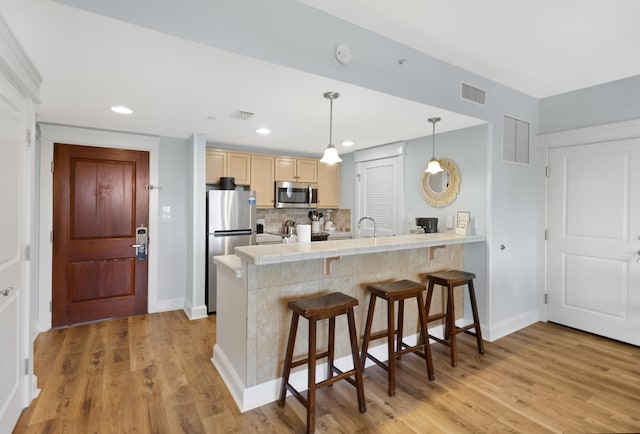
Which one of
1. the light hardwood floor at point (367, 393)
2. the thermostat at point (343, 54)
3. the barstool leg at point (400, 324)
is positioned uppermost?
the thermostat at point (343, 54)

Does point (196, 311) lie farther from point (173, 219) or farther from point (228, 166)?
point (228, 166)

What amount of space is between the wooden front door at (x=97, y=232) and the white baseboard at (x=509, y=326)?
3.92 meters

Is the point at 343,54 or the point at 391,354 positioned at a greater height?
the point at 343,54

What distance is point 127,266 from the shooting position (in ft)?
12.8

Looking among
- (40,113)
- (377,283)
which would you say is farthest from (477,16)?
(40,113)

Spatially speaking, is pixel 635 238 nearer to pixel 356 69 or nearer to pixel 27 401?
pixel 356 69

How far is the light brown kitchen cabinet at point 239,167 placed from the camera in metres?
4.46

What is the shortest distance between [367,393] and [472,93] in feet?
9.08

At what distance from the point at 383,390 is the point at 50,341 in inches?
127

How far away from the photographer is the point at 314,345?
2023 millimetres

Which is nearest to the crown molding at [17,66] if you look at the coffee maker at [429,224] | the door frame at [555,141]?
the coffee maker at [429,224]

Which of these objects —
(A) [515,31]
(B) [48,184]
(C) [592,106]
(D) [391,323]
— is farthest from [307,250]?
(C) [592,106]

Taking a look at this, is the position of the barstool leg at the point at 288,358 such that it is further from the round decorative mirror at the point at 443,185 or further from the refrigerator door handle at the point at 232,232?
the round decorative mirror at the point at 443,185

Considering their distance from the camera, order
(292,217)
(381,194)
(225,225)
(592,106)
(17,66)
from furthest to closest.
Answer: (292,217) < (381,194) < (225,225) < (592,106) < (17,66)
